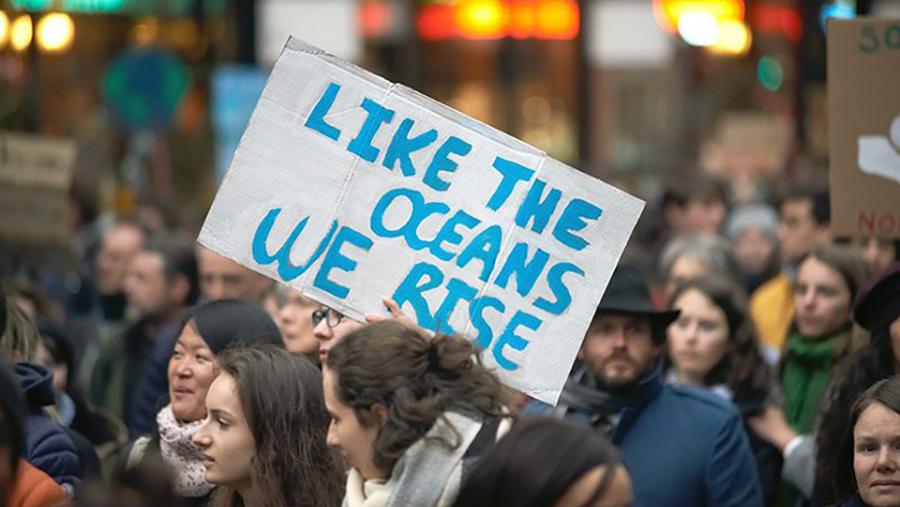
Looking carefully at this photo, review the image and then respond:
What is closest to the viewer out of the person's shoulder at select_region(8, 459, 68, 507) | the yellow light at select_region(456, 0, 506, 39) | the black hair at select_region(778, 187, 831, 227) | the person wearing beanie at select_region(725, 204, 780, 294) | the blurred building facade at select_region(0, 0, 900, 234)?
the person's shoulder at select_region(8, 459, 68, 507)

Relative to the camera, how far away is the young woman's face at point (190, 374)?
20.0 feet

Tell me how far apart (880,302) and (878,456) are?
110cm

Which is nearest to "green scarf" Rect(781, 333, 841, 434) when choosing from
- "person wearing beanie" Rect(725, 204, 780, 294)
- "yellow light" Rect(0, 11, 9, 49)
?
"person wearing beanie" Rect(725, 204, 780, 294)

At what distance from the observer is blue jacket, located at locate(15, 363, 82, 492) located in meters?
5.82

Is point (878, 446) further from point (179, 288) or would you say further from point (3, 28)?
point (3, 28)

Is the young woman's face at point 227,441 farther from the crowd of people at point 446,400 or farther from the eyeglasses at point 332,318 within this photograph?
the eyeglasses at point 332,318

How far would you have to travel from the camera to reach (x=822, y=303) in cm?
829

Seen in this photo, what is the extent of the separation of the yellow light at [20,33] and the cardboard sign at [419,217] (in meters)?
9.68

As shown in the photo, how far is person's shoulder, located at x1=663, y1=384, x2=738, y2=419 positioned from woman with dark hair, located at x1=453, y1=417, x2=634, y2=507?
2.83m

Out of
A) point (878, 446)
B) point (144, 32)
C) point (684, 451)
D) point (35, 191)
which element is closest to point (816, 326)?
point (684, 451)

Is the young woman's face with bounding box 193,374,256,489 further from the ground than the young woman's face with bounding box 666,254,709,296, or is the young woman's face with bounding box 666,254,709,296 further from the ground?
the young woman's face with bounding box 193,374,256,489

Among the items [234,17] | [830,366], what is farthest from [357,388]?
[234,17]

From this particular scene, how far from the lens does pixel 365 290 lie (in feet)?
18.7

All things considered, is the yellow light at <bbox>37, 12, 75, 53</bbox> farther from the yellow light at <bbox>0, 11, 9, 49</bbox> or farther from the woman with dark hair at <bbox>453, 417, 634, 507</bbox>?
the woman with dark hair at <bbox>453, 417, 634, 507</bbox>
